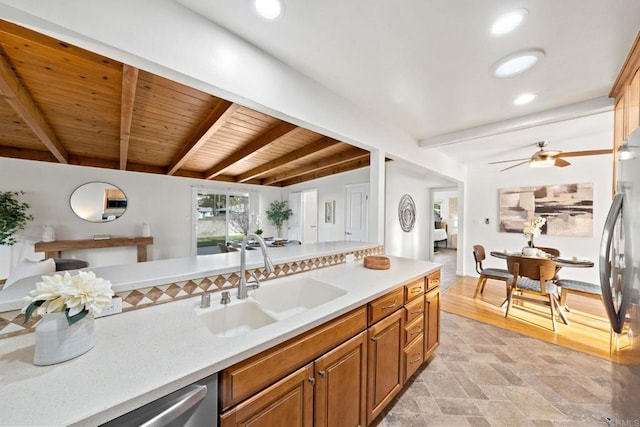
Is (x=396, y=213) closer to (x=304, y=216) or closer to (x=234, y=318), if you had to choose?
(x=304, y=216)

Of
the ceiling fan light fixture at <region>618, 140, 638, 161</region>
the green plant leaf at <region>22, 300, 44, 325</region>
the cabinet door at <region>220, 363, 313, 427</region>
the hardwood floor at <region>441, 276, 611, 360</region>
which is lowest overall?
the hardwood floor at <region>441, 276, 611, 360</region>

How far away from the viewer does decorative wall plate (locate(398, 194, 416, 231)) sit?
5066 millimetres

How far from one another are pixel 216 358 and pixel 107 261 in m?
5.08

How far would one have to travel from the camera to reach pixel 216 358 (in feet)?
2.45

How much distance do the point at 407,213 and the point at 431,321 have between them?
3526 millimetres

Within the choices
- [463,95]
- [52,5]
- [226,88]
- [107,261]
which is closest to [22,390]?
[52,5]

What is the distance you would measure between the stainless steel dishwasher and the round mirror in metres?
4.98

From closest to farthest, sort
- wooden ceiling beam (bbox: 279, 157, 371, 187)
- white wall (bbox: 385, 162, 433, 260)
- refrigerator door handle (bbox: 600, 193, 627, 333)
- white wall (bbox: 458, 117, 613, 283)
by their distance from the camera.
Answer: refrigerator door handle (bbox: 600, 193, 627, 333) → white wall (bbox: 458, 117, 613, 283) → white wall (bbox: 385, 162, 433, 260) → wooden ceiling beam (bbox: 279, 157, 371, 187)


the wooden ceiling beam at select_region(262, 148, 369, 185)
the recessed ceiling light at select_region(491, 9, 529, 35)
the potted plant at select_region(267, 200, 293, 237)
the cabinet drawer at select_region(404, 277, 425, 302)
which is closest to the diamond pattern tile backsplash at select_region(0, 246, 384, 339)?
the cabinet drawer at select_region(404, 277, 425, 302)

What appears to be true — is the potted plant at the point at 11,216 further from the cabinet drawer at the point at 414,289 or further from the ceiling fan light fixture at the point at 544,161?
the ceiling fan light fixture at the point at 544,161

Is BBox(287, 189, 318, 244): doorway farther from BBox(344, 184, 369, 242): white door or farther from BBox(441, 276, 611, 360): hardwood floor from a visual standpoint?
BBox(441, 276, 611, 360): hardwood floor

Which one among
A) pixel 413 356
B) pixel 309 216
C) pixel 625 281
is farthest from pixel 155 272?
pixel 309 216

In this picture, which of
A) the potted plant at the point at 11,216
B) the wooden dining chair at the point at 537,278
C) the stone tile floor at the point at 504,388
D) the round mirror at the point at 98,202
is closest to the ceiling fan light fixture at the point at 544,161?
the wooden dining chair at the point at 537,278

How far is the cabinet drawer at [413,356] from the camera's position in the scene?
169 centimetres
